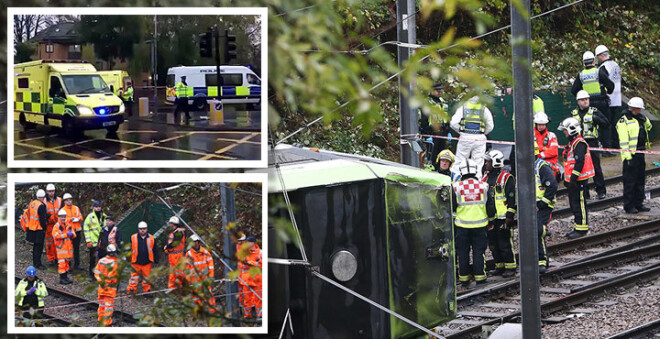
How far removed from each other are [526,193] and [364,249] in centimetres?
320

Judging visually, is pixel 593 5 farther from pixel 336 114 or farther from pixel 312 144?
pixel 336 114

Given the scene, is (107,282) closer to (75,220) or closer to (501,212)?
(75,220)

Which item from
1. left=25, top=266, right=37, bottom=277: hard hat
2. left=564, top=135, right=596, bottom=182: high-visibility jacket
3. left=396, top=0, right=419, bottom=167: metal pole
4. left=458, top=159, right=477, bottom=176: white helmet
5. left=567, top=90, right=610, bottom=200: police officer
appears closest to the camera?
left=25, top=266, right=37, bottom=277: hard hat

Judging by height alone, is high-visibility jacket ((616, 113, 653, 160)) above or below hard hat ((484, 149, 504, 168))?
above

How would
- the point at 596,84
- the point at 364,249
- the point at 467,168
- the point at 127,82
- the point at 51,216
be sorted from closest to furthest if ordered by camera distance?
the point at 127,82 → the point at 51,216 → the point at 364,249 → the point at 467,168 → the point at 596,84

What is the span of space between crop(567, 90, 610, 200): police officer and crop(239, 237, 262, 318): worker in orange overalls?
16.0 metres

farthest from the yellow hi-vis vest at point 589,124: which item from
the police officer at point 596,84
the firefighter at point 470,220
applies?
the firefighter at point 470,220

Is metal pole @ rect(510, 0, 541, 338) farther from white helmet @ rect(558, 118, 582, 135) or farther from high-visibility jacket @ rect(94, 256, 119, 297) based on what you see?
white helmet @ rect(558, 118, 582, 135)

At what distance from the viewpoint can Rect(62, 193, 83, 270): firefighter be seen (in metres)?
2.60

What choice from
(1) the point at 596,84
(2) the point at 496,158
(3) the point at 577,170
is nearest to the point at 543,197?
(2) the point at 496,158

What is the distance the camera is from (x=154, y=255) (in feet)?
8.84

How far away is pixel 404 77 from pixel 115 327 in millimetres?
1089

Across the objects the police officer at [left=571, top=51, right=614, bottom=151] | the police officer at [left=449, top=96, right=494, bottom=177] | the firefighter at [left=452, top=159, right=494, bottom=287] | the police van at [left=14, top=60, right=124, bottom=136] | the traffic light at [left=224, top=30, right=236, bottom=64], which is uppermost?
the police officer at [left=571, top=51, right=614, bottom=151]

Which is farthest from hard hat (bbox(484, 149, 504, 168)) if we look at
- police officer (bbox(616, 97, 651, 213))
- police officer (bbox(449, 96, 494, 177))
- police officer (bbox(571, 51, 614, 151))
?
police officer (bbox(571, 51, 614, 151))
